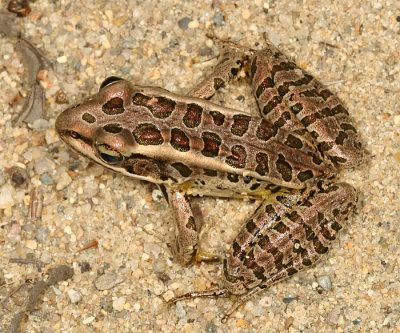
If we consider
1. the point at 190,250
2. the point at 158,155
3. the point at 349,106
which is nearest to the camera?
the point at 158,155

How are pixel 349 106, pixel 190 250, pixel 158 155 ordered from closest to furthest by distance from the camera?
1. pixel 158 155
2. pixel 190 250
3. pixel 349 106

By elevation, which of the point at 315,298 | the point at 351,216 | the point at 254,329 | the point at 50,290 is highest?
the point at 351,216

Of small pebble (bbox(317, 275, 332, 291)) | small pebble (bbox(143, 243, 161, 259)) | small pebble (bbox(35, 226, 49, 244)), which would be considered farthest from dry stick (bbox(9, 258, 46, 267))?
small pebble (bbox(317, 275, 332, 291))

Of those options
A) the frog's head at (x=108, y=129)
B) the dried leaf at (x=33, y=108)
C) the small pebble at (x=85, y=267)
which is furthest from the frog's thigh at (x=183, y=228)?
the dried leaf at (x=33, y=108)

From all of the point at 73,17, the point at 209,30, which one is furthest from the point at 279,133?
the point at 73,17

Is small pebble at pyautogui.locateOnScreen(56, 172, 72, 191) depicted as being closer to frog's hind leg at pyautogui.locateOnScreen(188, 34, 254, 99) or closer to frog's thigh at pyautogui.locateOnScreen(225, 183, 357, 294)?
frog's hind leg at pyautogui.locateOnScreen(188, 34, 254, 99)

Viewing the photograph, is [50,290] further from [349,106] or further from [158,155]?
[349,106]

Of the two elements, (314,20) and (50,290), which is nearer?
(50,290)
